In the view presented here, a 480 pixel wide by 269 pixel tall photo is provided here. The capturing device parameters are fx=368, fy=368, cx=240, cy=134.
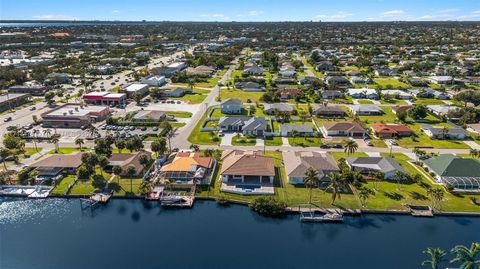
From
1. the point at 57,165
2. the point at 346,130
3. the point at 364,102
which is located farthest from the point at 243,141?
the point at 364,102

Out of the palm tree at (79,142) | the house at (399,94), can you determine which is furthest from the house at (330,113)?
the palm tree at (79,142)

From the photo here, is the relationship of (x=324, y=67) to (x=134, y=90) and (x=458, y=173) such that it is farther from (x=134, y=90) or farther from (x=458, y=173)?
(x=458, y=173)

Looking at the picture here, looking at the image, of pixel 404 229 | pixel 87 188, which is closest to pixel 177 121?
pixel 87 188

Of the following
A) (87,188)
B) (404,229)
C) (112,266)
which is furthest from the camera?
(87,188)

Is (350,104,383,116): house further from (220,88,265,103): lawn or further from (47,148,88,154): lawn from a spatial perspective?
(47,148,88,154): lawn

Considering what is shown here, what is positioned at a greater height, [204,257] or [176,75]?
[176,75]

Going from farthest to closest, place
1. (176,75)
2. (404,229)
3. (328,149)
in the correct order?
1. (176,75)
2. (328,149)
3. (404,229)

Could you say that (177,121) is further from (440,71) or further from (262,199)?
(440,71)
